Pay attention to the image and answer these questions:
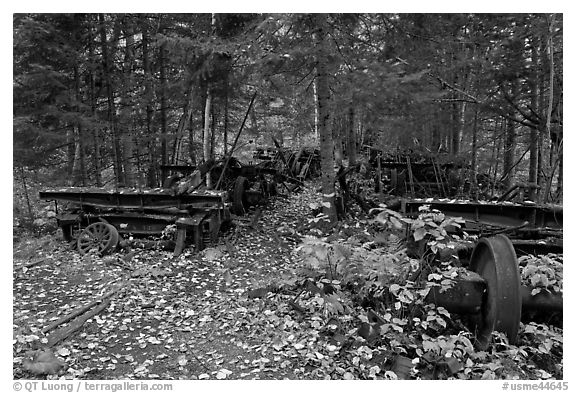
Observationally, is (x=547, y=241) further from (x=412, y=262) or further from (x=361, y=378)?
(x=361, y=378)

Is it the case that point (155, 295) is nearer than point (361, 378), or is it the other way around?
point (361, 378)

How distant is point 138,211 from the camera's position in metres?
9.62

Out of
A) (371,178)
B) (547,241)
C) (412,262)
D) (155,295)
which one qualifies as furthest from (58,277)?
(371,178)

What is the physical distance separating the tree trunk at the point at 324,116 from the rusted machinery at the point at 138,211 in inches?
107

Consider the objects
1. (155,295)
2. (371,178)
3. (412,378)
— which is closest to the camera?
(412,378)

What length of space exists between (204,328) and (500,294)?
395 centimetres

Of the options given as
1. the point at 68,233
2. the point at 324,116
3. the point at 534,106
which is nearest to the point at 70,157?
the point at 68,233

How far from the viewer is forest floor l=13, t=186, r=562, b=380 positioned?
4.29m

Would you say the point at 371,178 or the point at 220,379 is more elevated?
the point at 371,178

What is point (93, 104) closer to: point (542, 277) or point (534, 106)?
point (542, 277)

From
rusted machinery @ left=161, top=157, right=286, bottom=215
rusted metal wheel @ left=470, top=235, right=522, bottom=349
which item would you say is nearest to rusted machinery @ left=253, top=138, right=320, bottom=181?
rusted machinery @ left=161, top=157, right=286, bottom=215

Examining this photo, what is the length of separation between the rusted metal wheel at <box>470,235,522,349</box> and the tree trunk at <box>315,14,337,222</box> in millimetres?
5005

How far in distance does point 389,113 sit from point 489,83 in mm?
2909

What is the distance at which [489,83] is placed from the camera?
10.1m
